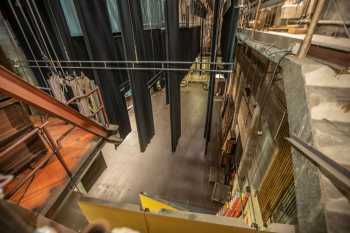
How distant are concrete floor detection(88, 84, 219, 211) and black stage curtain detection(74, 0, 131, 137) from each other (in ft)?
4.76

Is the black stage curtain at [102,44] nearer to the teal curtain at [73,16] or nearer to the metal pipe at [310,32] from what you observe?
the teal curtain at [73,16]

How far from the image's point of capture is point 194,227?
165cm

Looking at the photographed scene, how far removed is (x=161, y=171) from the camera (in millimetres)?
4945

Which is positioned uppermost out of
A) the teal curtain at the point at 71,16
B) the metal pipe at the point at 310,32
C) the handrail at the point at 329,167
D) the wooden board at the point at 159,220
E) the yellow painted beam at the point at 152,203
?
the teal curtain at the point at 71,16

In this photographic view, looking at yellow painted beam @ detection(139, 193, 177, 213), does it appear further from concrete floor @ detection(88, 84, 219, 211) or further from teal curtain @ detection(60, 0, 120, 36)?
teal curtain @ detection(60, 0, 120, 36)

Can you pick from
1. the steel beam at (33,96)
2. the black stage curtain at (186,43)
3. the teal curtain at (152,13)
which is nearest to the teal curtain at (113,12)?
the teal curtain at (152,13)

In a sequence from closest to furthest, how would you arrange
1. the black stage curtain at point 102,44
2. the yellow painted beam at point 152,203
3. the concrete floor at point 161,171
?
the yellow painted beam at point 152,203
the black stage curtain at point 102,44
the concrete floor at point 161,171

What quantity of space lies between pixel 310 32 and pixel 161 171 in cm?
463

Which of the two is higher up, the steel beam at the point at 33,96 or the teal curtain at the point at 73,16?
the teal curtain at the point at 73,16

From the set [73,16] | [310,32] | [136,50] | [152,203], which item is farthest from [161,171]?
[73,16]

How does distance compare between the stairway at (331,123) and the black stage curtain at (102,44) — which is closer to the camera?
the stairway at (331,123)

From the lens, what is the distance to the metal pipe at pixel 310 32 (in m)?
1.21

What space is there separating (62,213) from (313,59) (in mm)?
3299

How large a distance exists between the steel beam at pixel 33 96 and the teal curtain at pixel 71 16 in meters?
3.51
